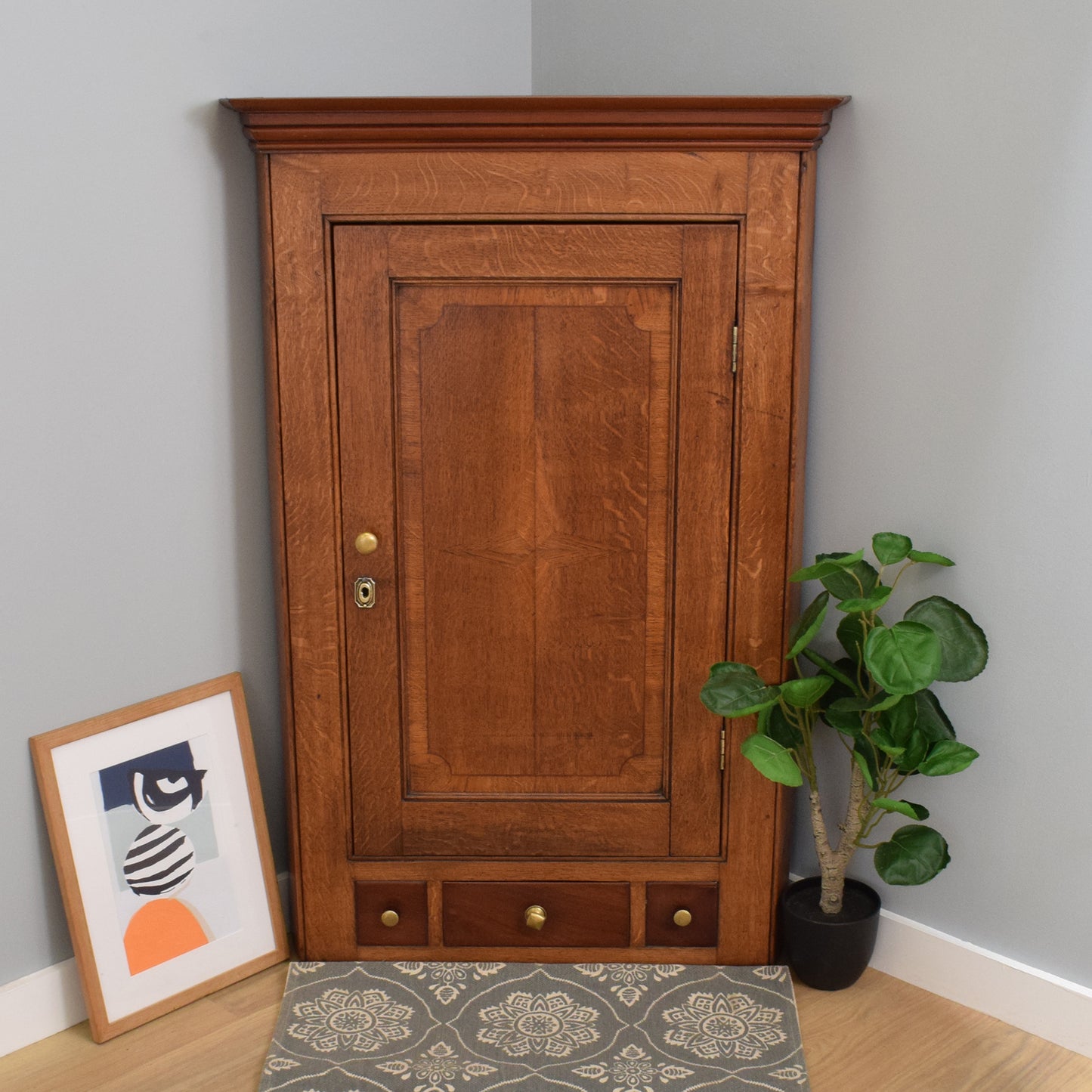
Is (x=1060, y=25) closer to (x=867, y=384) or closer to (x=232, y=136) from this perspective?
(x=867, y=384)

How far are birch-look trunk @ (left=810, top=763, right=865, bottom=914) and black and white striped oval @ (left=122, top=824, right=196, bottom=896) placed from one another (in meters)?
1.20

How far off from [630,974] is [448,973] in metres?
0.36

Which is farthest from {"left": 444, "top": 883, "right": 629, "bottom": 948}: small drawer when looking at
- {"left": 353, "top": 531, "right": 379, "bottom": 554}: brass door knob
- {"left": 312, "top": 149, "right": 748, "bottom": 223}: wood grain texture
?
{"left": 312, "top": 149, "right": 748, "bottom": 223}: wood grain texture

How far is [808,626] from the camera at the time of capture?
2.06m

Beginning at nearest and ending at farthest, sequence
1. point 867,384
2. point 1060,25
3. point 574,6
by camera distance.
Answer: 1. point 1060,25
2. point 867,384
3. point 574,6

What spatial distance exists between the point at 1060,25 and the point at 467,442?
1.19 metres

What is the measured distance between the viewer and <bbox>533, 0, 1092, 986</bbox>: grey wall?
1.87 metres

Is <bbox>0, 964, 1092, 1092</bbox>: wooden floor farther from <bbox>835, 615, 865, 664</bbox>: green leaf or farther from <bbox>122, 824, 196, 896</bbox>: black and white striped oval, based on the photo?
<bbox>835, 615, 865, 664</bbox>: green leaf

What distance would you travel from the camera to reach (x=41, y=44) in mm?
1819

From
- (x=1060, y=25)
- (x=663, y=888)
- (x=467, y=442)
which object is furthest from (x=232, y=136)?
(x=663, y=888)

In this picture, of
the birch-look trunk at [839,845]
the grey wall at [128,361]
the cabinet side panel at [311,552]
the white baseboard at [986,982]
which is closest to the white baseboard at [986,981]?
the white baseboard at [986,982]

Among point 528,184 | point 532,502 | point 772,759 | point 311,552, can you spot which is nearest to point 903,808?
point 772,759

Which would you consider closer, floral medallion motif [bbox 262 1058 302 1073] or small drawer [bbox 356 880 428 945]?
floral medallion motif [bbox 262 1058 302 1073]

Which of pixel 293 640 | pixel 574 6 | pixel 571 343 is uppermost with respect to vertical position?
pixel 574 6
